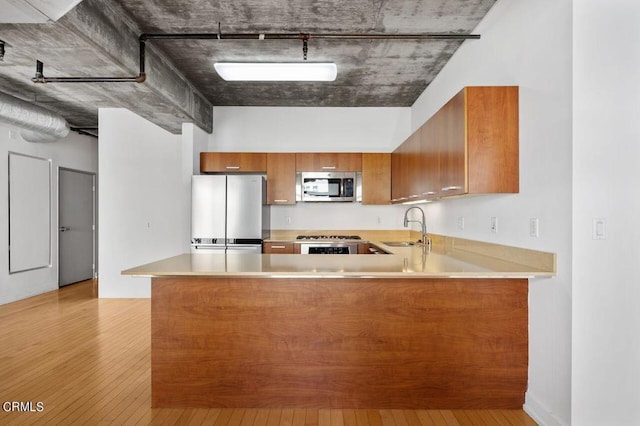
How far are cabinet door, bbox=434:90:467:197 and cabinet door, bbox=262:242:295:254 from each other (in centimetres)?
242

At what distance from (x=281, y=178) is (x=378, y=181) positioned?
130 centimetres

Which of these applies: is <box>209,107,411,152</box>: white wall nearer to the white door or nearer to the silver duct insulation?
the silver duct insulation

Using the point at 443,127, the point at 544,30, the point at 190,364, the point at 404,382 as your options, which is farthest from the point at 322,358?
the point at 544,30

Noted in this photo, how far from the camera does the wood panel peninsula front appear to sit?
2504 mm

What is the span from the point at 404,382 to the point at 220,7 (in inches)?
115

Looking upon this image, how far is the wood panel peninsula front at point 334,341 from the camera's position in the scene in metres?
2.50

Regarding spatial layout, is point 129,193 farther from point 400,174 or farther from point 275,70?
point 400,174

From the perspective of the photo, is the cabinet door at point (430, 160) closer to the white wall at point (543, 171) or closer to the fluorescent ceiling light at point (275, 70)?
the white wall at point (543, 171)

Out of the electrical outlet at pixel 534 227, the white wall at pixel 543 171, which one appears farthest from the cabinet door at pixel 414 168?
the electrical outlet at pixel 534 227

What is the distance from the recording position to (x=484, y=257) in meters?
3.08

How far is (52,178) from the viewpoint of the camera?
6.24 metres

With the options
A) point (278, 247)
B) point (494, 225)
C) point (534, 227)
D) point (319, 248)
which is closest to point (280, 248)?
point (278, 247)

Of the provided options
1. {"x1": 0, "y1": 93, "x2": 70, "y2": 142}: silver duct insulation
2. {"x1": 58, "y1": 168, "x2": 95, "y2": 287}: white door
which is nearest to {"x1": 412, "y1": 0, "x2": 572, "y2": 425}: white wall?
{"x1": 0, "y1": 93, "x2": 70, "y2": 142}: silver duct insulation

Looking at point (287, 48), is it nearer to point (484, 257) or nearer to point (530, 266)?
point (484, 257)
